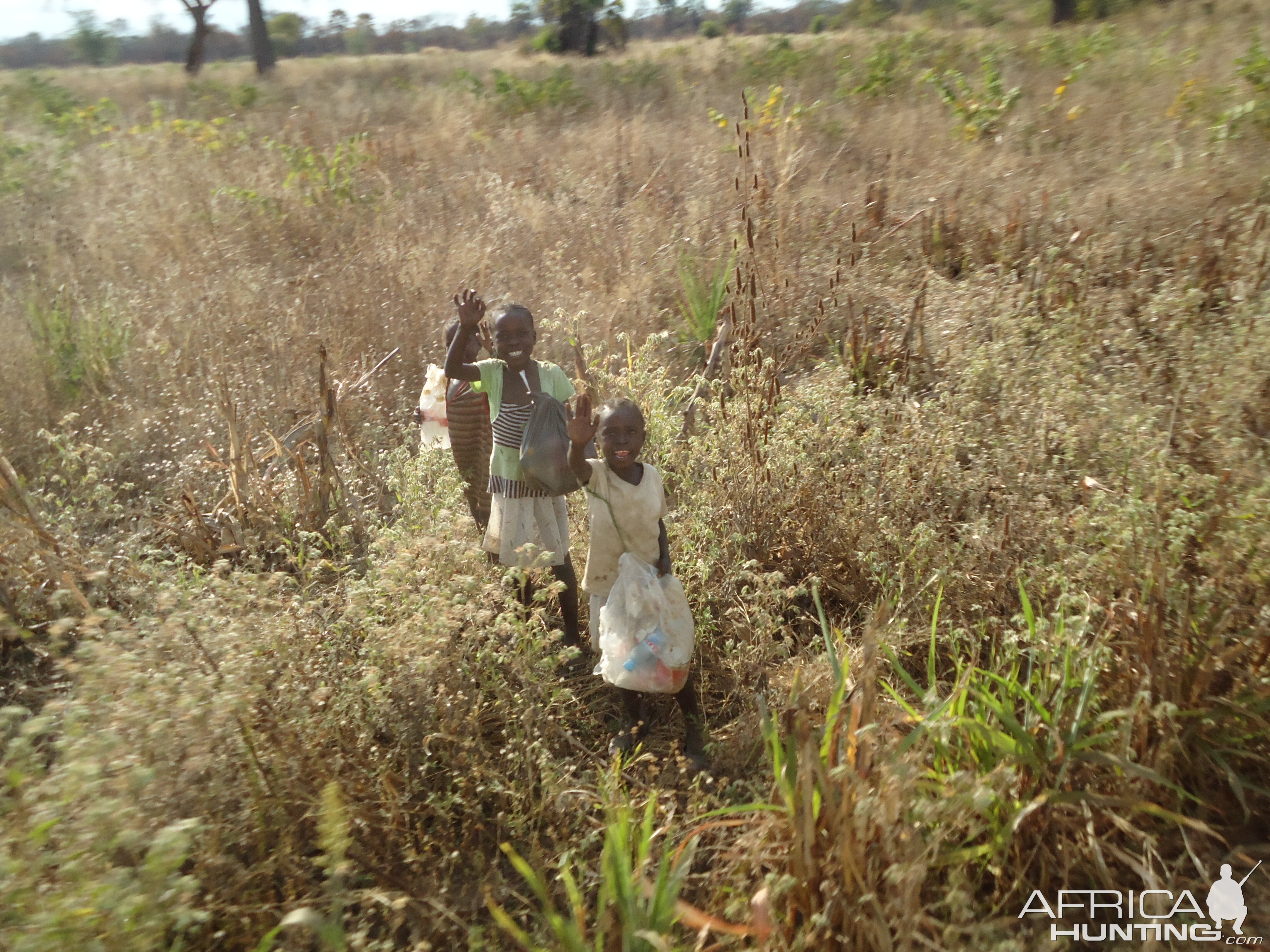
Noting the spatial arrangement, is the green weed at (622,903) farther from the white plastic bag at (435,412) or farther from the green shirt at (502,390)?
the white plastic bag at (435,412)

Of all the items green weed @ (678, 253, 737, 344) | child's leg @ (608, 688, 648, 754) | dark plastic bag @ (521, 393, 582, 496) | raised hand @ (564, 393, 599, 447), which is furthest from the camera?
green weed @ (678, 253, 737, 344)

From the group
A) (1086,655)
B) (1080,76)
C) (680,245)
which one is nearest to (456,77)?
(1080,76)

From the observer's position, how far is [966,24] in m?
18.6

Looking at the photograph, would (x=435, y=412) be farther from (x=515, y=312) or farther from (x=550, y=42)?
(x=550, y=42)

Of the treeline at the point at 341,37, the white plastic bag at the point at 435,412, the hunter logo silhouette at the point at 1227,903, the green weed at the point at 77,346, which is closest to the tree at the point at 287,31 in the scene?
the treeline at the point at 341,37

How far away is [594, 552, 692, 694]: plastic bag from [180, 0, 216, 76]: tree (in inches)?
908

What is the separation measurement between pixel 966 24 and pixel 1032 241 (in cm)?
1669

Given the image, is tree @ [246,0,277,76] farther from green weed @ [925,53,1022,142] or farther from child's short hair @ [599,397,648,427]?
child's short hair @ [599,397,648,427]

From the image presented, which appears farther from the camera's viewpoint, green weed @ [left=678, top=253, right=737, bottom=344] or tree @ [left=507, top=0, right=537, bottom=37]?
tree @ [left=507, top=0, right=537, bottom=37]

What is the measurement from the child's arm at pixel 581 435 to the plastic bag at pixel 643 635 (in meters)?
0.29

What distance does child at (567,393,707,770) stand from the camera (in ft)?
7.69

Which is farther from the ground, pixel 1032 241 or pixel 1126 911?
pixel 1032 241

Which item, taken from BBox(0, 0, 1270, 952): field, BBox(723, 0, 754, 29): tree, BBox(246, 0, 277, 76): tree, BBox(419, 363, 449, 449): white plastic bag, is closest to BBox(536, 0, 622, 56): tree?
BBox(246, 0, 277, 76): tree

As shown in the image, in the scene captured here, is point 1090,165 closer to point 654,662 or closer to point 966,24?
point 654,662
